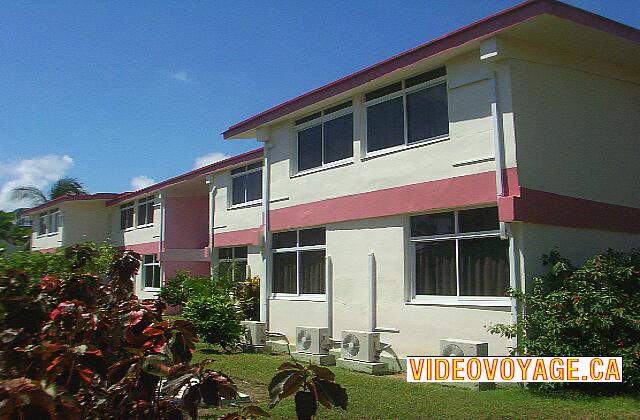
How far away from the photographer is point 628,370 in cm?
820

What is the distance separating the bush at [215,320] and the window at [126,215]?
18026 millimetres

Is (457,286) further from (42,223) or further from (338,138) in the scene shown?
(42,223)

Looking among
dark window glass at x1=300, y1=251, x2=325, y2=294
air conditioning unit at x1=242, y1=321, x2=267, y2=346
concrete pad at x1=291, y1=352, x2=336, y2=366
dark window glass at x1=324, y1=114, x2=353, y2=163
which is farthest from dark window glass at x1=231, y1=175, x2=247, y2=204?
concrete pad at x1=291, y1=352, x2=336, y2=366

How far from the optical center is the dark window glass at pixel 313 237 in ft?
46.1

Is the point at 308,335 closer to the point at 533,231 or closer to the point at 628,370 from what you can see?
the point at 533,231

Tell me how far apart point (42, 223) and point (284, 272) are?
99.2ft

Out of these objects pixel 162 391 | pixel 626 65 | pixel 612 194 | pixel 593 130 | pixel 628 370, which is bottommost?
pixel 628 370

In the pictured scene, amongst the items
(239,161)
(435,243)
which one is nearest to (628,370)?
(435,243)

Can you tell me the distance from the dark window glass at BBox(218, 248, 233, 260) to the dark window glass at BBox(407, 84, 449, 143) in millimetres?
9969

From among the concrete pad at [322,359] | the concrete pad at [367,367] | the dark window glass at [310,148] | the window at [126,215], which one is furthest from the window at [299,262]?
the window at [126,215]

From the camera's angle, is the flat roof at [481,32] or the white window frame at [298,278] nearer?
the flat roof at [481,32]

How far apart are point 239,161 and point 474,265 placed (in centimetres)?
1070

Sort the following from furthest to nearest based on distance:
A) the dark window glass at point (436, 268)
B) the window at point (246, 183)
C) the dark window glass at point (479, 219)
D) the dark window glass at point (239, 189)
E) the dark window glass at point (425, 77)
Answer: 1. the dark window glass at point (239, 189)
2. the window at point (246, 183)
3. the dark window glass at point (425, 77)
4. the dark window glass at point (436, 268)
5. the dark window glass at point (479, 219)

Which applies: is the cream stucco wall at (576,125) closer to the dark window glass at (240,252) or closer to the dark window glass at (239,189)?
the dark window glass at (239,189)
